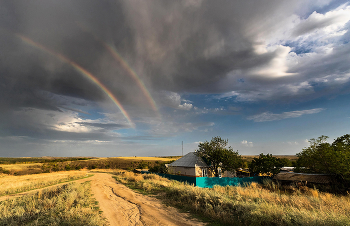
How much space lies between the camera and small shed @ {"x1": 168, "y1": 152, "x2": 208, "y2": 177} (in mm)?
35719

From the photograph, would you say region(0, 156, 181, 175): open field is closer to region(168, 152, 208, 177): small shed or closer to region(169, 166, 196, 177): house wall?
region(169, 166, 196, 177): house wall

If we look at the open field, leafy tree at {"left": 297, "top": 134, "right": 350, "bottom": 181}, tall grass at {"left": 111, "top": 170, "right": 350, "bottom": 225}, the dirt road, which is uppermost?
leafy tree at {"left": 297, "top": 134, "right": 350, "bottom": 181}

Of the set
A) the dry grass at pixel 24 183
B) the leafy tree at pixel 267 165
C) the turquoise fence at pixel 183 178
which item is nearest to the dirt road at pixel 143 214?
the turquoise fence at pixel 183 178

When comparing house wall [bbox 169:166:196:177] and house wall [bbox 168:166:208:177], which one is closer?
house wall [bbox 168:166:208:177]

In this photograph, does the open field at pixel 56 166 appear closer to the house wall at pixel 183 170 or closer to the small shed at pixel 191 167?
the house wall at pixel 183 170

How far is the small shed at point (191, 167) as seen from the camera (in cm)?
3572

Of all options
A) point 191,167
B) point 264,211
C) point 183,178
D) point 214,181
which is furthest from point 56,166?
point 264,211

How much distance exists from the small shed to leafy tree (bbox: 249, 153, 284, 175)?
10.5 metres

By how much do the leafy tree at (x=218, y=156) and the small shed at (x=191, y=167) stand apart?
1.55 metres

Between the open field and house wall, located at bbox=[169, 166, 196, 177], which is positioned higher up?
house wall, located at bbox=[169, 166, 196, 177]

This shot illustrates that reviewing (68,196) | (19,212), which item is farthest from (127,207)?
(19,212)

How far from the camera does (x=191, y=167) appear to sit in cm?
3622

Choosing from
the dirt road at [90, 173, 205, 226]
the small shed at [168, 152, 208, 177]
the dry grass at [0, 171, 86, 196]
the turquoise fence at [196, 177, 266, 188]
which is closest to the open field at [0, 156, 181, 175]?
the dry grass at [0, 171, 86, 196]

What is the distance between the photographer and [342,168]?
839 inches
